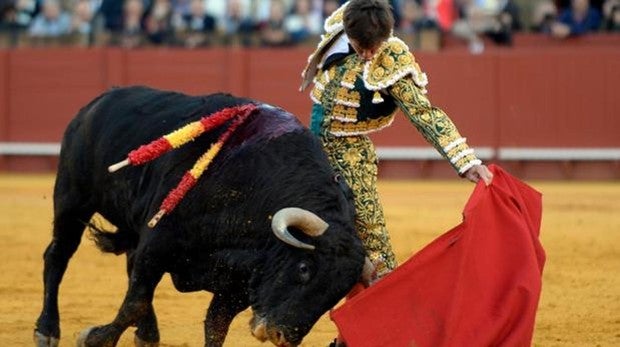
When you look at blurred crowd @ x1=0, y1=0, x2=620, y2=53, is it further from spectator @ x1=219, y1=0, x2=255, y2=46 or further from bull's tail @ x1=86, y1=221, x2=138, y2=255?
bull's tail @ x1=86, y1=221, x2=138, y2=255

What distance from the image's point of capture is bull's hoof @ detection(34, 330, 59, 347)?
18.2ft

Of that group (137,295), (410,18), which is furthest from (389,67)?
(410,18)

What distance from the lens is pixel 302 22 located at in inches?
539

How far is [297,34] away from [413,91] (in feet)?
30.1

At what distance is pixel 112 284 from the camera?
296 inches

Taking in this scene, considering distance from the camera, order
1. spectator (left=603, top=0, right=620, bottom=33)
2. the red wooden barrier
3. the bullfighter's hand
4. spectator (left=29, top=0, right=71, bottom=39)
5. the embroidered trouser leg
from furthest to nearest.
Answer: spectator (left=29, top=0, right=71, bottom=39) → the red wooden barrier → spectator (left=603, top=0, right=620, bottom=33) → the embroidered trouser leg → the bullfighter's hand

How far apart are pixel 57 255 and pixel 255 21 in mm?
8516

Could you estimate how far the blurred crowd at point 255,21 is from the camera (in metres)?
13.4

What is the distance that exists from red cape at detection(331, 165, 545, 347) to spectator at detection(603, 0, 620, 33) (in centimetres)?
886

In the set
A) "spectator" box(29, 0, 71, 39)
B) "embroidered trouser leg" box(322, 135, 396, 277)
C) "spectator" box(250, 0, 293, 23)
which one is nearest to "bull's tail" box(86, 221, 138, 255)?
"embroidered trouser leg" box(322, 135, 396, 277)

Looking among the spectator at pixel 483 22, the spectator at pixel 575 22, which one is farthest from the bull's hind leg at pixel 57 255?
the spectator at pixel 575 22

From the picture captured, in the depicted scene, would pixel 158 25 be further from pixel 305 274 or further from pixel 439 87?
pixel 305 274

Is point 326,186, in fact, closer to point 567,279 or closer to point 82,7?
point 567,279

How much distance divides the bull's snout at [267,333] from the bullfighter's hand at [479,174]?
2.57 ft
